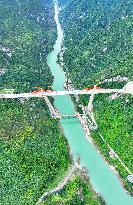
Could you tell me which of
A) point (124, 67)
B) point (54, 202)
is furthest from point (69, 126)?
point (54, 202)

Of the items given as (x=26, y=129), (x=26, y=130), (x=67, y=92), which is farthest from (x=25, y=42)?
(x=26, y=130)

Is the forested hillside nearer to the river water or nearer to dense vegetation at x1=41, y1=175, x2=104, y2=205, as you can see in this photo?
the river water

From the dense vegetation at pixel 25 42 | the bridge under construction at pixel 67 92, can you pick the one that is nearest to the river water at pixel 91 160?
the bridge under construction at pixel 67 92

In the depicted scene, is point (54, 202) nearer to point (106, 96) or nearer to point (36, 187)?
point (36, 187)

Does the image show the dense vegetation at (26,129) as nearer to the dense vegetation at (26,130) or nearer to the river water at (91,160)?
the dense vegetation at (26,130)

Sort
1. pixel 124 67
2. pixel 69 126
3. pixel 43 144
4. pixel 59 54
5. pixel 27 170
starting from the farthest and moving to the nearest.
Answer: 1. pixel 59 54
2. pixel 124 67
3. pixel 69 126
4. pixel 43 144
5. pixel 27 170
